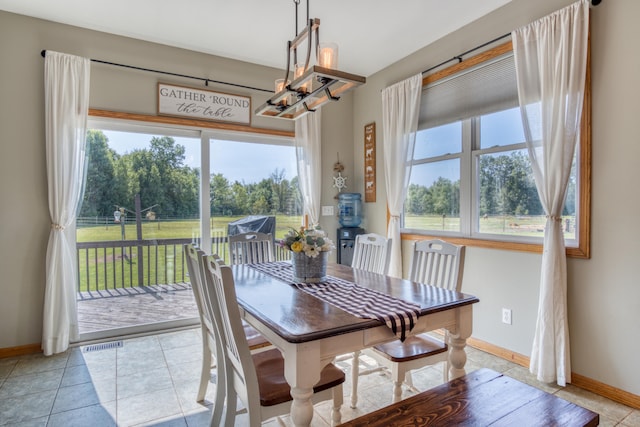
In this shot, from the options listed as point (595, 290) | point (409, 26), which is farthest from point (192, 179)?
point (595, 290)

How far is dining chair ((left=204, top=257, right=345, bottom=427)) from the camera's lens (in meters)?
1.40

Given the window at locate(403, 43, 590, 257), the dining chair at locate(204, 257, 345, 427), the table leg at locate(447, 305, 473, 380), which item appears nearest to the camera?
the dining chair at locate(204, 257, 345, 427)

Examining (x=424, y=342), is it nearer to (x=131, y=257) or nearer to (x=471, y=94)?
(x=471, y=94)

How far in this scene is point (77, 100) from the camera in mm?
3029

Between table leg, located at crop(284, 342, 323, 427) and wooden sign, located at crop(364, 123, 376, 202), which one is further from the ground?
wooden sign, located at crop(364, 123, 376, 202)

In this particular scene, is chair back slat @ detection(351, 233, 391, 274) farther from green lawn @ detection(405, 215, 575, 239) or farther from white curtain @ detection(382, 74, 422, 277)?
green lawn @ detection(405, 215, 575, 239)

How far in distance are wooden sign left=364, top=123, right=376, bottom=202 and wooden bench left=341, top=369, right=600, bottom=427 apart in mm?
2890

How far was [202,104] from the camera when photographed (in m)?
3.61

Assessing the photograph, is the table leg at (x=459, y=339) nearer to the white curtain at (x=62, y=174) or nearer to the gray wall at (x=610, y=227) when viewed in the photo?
the gray wall at (x=610, y=227)

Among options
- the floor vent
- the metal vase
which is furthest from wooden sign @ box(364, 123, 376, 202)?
the floor vent

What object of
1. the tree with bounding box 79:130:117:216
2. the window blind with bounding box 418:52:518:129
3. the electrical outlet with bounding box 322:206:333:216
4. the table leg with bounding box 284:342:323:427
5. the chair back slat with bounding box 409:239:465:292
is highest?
the window blind with bounding box 418:52:518:129

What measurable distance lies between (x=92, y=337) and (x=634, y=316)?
4160 mm

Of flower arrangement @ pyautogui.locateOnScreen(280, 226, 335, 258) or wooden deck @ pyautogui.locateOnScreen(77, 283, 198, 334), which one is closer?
flower arrangement @ pyautogui.locateOnScreen(280, 226, 335, 258)

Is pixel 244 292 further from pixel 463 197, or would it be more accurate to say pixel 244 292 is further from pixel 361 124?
pixel 361 124
